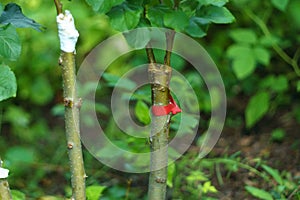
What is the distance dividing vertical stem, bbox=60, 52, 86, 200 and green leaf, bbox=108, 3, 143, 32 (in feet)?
0.39

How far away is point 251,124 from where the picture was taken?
2.33 metres

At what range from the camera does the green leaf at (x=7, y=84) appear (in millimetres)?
1149

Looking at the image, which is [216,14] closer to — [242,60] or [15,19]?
[15,19]

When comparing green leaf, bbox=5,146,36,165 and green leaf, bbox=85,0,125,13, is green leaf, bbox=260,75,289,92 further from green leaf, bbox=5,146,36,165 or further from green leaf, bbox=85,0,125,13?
green leaf, bbox=85,0,125,13

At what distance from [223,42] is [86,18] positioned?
67cm

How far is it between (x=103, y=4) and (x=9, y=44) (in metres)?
0.21

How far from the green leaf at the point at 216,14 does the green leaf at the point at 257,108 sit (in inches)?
40.4

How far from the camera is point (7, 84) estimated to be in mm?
1159

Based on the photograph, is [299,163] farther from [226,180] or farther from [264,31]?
[264,31]

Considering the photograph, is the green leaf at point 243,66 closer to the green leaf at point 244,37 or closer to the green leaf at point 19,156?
the green leaf at point 244,37

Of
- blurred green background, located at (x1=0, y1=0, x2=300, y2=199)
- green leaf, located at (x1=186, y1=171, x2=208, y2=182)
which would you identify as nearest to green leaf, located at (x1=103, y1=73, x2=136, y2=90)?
blurred green background, located at (x1=0, y1=0, x2=300, y2=199)

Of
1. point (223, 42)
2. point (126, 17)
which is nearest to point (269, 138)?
point (223, 42)

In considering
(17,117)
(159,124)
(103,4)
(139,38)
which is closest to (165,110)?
(159,124)

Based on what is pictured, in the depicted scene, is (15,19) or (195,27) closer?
(15,19)
